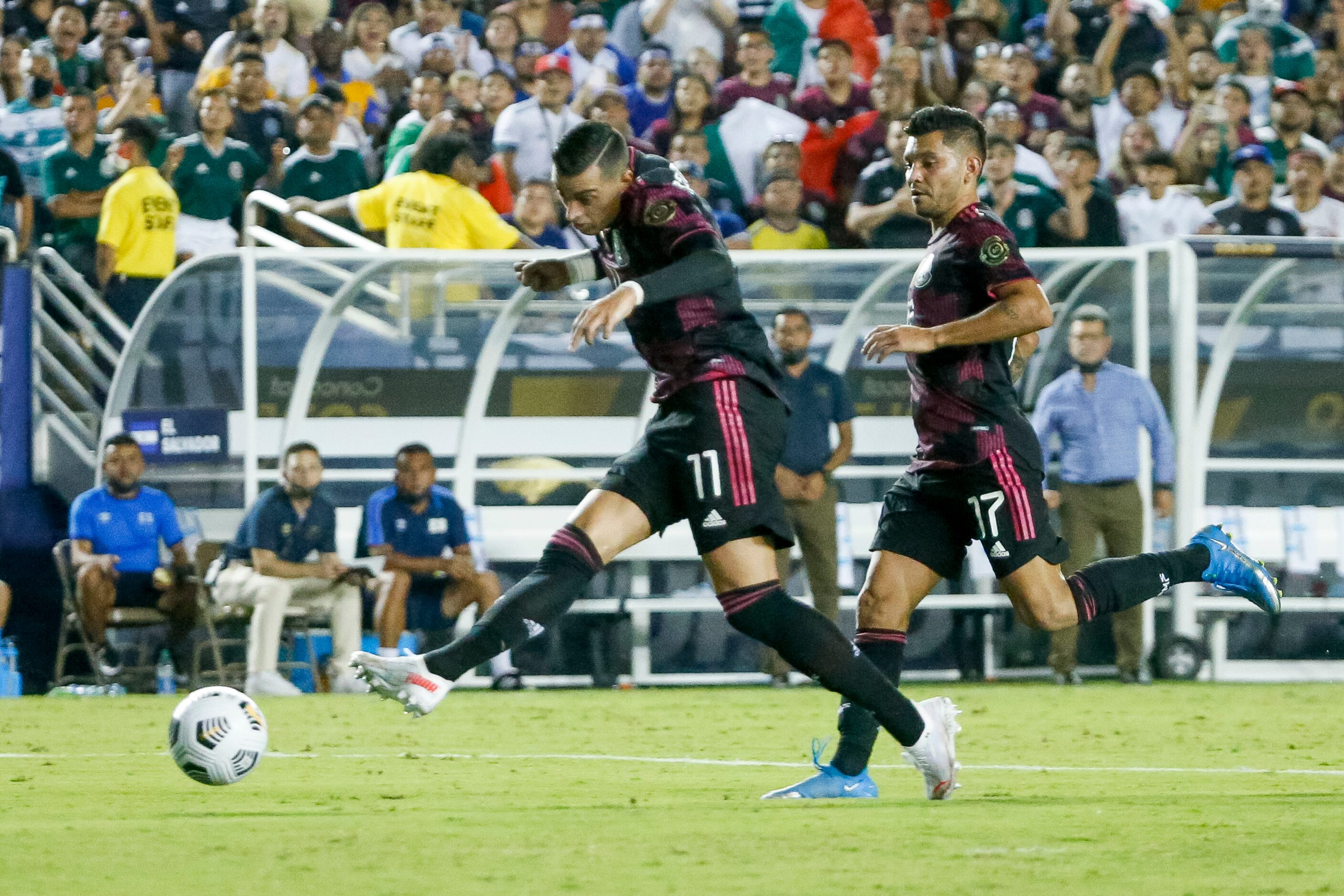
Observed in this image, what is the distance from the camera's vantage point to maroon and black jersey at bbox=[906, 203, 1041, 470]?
22.7 ft

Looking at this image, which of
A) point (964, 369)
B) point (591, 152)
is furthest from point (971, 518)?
point (591, 152)

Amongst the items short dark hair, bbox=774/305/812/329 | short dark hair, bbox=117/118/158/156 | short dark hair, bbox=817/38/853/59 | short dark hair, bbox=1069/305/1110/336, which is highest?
short dark hair, bbox=817/38/853/59

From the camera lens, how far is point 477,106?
16.9 metres

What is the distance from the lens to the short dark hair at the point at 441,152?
47.8 feet

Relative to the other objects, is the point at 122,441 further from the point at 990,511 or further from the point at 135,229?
the point at 990,511

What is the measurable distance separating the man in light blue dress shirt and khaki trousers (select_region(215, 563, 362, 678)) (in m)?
4.56

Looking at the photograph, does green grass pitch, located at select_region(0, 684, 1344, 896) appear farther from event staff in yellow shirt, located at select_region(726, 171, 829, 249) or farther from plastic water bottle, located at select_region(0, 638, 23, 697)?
event staff in yellow shirt, located at select_region(726, 171, 829, 249)

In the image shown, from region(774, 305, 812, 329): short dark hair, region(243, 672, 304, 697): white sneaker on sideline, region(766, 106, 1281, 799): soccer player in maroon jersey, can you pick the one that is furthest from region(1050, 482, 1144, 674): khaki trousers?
region(766, 106, 1281, 799): soccer player in maroon jersey

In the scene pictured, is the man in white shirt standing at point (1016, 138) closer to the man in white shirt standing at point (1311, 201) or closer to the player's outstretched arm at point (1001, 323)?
the man in white shirt standing at point (1311, 201)

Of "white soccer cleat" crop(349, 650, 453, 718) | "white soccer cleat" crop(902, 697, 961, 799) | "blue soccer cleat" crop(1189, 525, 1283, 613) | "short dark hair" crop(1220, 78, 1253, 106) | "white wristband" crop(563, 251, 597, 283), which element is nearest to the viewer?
"white soccer cleat" crop(349, 650, 453, 718)

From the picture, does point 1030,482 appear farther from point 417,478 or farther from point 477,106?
point 477,106

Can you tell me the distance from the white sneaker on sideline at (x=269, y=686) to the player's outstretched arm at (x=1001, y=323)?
25.9ft

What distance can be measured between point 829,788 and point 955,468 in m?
1.09

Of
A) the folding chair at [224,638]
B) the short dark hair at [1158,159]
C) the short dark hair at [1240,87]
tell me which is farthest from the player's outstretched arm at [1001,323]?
the short dark hair at [1240,87]
